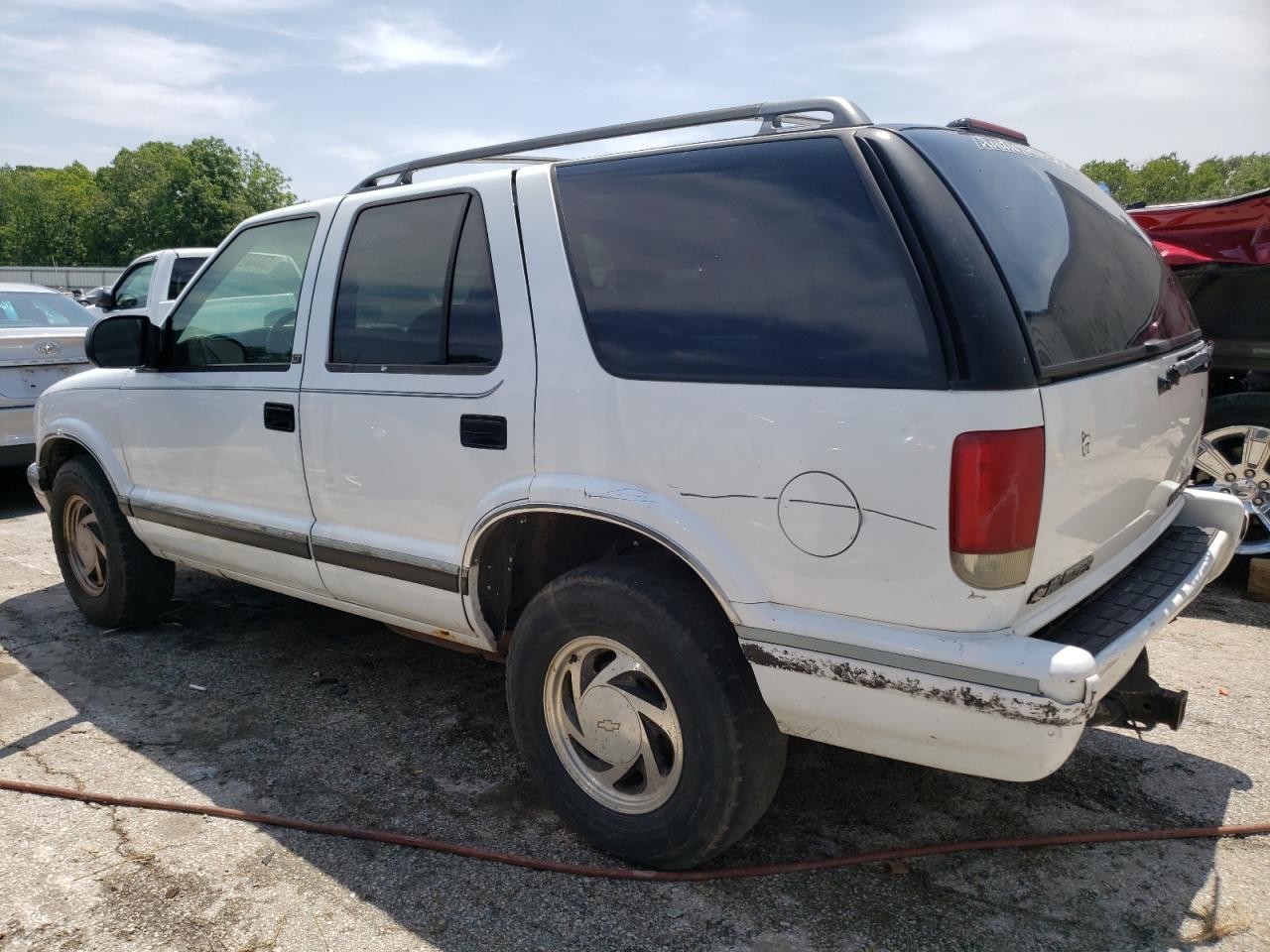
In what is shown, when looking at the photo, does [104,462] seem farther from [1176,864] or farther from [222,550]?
[1176,864]

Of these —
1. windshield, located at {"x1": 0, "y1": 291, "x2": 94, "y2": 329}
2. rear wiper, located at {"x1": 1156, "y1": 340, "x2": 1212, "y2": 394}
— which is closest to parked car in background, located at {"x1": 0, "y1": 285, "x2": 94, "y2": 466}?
windshield, located at {"x1": 0, "y1": 291, "x2": 94, "y2": 329}

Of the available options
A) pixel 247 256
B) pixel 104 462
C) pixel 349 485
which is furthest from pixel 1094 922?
pixel 104 462

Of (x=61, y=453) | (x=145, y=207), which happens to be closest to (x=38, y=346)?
(x=61, y=453)

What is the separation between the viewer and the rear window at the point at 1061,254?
2326 mm

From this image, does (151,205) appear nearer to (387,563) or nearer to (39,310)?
(39,310)

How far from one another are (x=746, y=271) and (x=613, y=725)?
51.9 inches

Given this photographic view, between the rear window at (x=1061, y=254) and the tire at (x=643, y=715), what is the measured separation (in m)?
1.09

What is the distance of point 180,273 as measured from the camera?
10211 mm

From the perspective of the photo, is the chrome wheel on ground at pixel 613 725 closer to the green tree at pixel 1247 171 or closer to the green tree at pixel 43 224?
the green tree at pixel 1247 171

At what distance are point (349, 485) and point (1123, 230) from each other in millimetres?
2682

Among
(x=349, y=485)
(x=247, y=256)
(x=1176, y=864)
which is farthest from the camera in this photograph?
(x=247, y=256)

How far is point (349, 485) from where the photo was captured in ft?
11.0

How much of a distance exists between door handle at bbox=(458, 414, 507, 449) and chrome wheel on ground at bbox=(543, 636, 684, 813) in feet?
2.08

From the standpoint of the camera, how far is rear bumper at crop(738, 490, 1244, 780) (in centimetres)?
208
